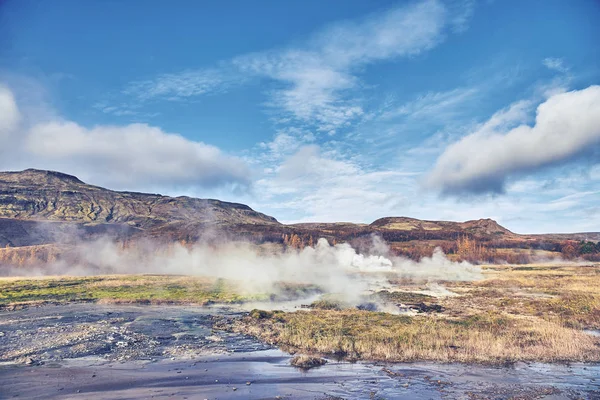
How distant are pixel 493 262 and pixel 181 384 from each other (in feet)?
416

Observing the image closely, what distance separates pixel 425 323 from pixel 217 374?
55.3 feet

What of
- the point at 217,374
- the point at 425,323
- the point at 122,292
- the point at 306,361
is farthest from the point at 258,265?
the point at 217,374

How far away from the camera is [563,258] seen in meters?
122

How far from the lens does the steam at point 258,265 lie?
69438 mm

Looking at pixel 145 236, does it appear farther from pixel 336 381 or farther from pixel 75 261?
pixel 336 381

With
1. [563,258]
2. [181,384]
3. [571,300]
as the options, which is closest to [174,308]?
[181,384]

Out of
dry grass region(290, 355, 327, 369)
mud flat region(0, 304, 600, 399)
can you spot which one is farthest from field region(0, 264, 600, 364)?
dry grass region(290, 355, 327, 369)

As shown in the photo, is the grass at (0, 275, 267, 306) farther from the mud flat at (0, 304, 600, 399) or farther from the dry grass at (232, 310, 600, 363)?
the mud flat at (0, 304, 600, 399)

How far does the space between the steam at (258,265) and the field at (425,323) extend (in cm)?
1602

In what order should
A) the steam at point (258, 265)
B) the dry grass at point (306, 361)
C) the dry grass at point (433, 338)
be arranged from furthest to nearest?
1. the steam at point (258, 265)
2. the dry grass at point (433, 338)
3. the dry grass at point (306, 361)

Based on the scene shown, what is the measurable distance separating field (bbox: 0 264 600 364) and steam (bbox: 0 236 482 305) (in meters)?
16.0

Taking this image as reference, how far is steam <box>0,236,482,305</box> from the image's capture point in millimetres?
69438

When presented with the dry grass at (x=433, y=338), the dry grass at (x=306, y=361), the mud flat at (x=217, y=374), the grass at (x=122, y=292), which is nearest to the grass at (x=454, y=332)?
the dry grass at (x=433, y=338)

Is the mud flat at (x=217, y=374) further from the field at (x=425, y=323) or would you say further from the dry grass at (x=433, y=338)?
the field at (x=425, y=323)
